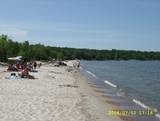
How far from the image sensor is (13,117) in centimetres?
1773

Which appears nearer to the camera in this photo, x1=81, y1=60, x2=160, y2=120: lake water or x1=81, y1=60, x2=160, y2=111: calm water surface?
x1=81, y1=60, x2=160, y2=120: lake water

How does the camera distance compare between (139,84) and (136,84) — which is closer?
(136,84)

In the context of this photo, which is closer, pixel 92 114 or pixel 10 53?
pixel 92 114

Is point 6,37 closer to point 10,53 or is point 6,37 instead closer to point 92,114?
point 10,53

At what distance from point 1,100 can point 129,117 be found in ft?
24.0

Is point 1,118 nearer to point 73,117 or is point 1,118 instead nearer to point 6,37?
point 73,117

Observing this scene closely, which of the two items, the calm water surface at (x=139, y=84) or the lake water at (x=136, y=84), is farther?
the calm water surface at (x=139, y=84)

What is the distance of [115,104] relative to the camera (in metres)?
29.4

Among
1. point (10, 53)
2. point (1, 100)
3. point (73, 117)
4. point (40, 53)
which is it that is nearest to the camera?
point (73, 117)

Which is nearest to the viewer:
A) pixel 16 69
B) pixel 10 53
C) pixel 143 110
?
pixel 143 110

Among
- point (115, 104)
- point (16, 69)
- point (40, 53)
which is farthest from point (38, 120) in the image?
point (40, 53)

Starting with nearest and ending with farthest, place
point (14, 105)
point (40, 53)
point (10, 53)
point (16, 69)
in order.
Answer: point (14, 105) < point (16, 69) < point (10, 53) < point (40, 53)

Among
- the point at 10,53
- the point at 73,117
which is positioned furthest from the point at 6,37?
the point at 73,117

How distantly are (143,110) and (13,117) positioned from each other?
11.0 m
